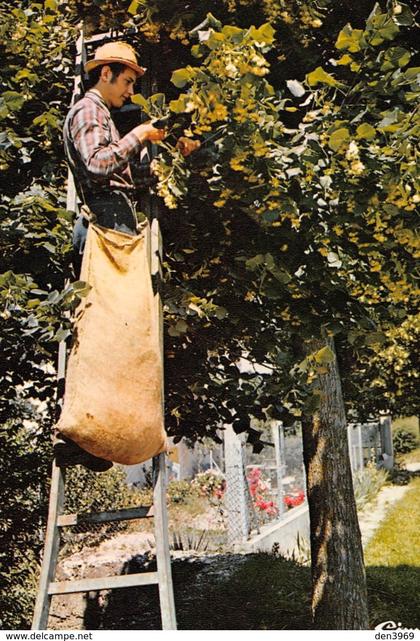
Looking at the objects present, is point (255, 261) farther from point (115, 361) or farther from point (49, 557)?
point (49, 557)

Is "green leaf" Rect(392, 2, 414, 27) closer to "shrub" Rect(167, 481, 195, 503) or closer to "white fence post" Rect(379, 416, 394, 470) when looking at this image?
"shrub" Rect(167, 481, 195, 503)

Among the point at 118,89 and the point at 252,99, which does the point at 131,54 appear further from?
the point at 252,99

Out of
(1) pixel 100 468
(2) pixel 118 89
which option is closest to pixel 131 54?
(2) pixel 118 89

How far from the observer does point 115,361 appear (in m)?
3.06

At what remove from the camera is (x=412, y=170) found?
3.04m

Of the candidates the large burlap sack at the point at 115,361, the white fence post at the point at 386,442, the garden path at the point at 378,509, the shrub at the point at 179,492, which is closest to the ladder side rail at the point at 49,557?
the large burlap sack at the point at 115,361

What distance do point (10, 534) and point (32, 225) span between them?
10.1 ft

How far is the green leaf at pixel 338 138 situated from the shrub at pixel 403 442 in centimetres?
2698

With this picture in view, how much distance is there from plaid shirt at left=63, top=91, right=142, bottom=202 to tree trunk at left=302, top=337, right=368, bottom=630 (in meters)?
2.64

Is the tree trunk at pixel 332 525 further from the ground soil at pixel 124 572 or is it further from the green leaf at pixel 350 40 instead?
the green leaf at pixel 350 40

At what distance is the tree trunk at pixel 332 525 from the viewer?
554cm

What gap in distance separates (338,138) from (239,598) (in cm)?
605

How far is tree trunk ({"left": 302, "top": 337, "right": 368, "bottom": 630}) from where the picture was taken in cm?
554

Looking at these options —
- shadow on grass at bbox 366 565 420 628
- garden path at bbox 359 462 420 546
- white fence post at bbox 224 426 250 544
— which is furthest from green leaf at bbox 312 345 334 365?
garden path at bbox 359 462 420 546
